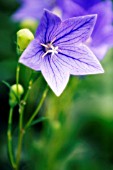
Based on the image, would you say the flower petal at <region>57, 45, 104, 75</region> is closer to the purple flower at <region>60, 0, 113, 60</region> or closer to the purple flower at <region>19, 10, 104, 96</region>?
the purple flower at <region>19, 10, 104, 96</region>

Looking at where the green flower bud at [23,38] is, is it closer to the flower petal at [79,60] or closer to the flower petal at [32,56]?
the flower petal at [32,56]

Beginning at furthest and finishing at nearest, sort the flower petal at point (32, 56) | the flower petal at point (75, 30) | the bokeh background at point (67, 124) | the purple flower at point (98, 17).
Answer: the bokeh background at point (67, 124), the purple flower at point (98, 17), the flower petal at point (75, 30), the flower petal at point (32, 56)

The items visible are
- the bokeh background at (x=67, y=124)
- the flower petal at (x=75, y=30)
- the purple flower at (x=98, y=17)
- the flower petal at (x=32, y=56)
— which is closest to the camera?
the flower petal at (x=32, y=56)

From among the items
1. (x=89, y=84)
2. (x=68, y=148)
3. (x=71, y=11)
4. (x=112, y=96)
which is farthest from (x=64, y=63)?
(x=112, y=96)

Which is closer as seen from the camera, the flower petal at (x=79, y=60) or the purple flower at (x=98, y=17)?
the flower petal at (x=79, y=60)

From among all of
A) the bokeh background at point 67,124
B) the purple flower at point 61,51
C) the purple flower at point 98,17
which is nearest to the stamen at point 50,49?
the purple flower at point 61,51

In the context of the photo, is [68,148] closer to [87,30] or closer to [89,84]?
[89,84]
